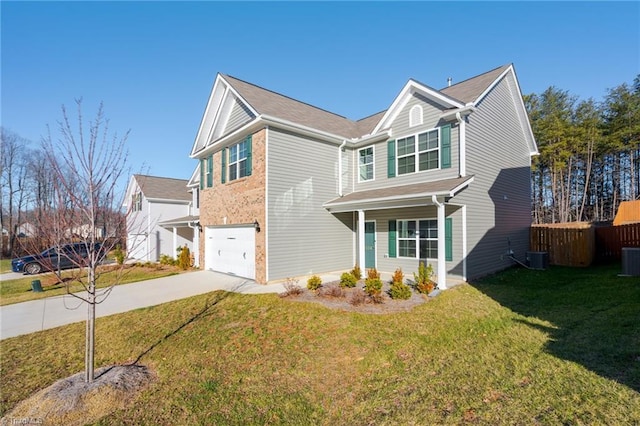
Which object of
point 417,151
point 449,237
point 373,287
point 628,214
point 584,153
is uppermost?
point 584,153

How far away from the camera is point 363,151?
543 inches

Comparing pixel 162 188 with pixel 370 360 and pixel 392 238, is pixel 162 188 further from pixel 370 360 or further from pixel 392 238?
pixel 370 360

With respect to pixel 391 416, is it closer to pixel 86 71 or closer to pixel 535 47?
pixel 86 71

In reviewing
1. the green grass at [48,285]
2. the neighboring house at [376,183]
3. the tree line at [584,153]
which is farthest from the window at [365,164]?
the tree line at [584,153]

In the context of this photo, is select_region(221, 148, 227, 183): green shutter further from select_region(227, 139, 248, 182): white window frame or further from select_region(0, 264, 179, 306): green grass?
→ select_region(0, 264, 179, 306): green grass

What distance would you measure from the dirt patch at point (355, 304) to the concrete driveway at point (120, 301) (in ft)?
4.47

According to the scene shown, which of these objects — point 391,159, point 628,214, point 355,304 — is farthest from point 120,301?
point 628,214

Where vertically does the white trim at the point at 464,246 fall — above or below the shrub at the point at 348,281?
above

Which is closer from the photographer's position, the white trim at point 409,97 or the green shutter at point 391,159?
the white trim at point 409,97

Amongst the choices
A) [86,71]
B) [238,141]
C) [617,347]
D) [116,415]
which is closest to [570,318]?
[617,347]

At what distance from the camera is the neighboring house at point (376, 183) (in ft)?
35.0

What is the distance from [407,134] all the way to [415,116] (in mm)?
753

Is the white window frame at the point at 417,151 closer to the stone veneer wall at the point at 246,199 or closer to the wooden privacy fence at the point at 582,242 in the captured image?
the stone veneer wall at the point at 246,199

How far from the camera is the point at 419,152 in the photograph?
38.2ft
